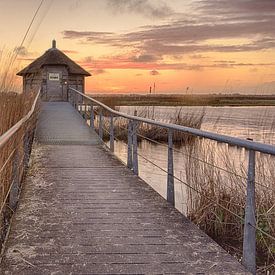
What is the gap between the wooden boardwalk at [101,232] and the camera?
330 centimetres

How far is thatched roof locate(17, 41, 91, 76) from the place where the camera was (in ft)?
104

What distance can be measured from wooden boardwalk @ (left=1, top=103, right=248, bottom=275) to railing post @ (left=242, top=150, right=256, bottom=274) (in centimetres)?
8

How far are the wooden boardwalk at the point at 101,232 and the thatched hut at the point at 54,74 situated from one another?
24.6 m

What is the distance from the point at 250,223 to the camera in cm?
330

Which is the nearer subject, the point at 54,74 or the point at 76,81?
the point at 54,74

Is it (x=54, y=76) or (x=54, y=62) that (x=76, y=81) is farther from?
(x=54, y=62)

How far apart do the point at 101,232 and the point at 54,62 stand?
2870 centimetres

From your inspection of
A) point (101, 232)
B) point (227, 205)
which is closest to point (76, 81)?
point (227, 205)

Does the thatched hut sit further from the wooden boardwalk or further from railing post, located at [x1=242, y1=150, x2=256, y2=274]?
railing post, located at [x1=242, y1=150, x2=256, y2=274]

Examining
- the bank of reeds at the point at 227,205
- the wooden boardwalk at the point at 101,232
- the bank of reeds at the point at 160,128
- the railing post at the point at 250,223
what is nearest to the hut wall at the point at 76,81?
the bank of reeds at the point at 160,128

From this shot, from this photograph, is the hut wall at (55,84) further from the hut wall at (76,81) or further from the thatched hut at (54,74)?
the hut wall at (76,81)

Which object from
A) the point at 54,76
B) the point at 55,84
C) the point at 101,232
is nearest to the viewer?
the point at 101,232

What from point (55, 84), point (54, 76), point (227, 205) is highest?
Answer: point (54, 76)

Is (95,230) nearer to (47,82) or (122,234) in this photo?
(122,234)
